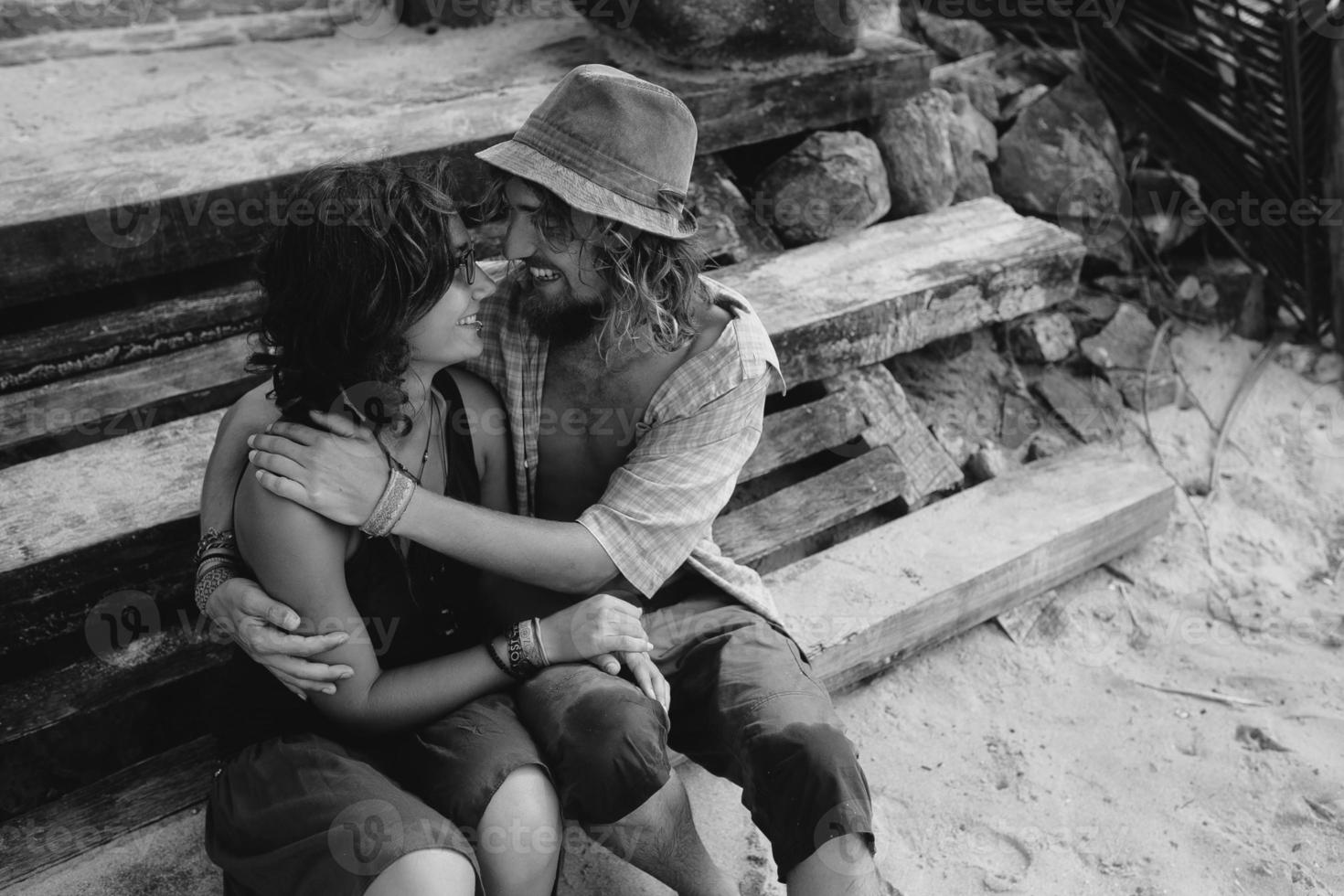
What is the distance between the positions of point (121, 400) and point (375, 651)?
1197 millimetres

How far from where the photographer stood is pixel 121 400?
2959 millimetres

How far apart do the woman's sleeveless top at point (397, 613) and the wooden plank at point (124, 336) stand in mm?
1071

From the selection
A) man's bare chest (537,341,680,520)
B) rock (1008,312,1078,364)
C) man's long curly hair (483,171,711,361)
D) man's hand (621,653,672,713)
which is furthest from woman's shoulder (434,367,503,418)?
rock (1008,312,1078,364)

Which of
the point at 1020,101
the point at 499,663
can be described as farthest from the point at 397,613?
the point at 1020,101

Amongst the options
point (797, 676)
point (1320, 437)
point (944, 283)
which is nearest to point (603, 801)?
point (797, 676)

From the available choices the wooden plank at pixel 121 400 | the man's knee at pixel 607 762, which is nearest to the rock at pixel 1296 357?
the man's knee at pixel 607 762

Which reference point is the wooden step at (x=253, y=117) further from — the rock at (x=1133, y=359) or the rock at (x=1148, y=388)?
the rock at (x=1148, y=388)

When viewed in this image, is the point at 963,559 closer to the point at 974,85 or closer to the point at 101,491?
the point at 101,491

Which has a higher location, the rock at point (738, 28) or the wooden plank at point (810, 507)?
the rock at point (738, 28)

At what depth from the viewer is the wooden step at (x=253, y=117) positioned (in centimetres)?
305

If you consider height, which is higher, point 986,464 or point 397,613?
point 397,613

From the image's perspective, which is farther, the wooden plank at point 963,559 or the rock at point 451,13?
the rock at point 451,13

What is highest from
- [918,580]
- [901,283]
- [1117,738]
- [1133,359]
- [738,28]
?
[738,28]

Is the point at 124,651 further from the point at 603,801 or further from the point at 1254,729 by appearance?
the point at 1254,729
